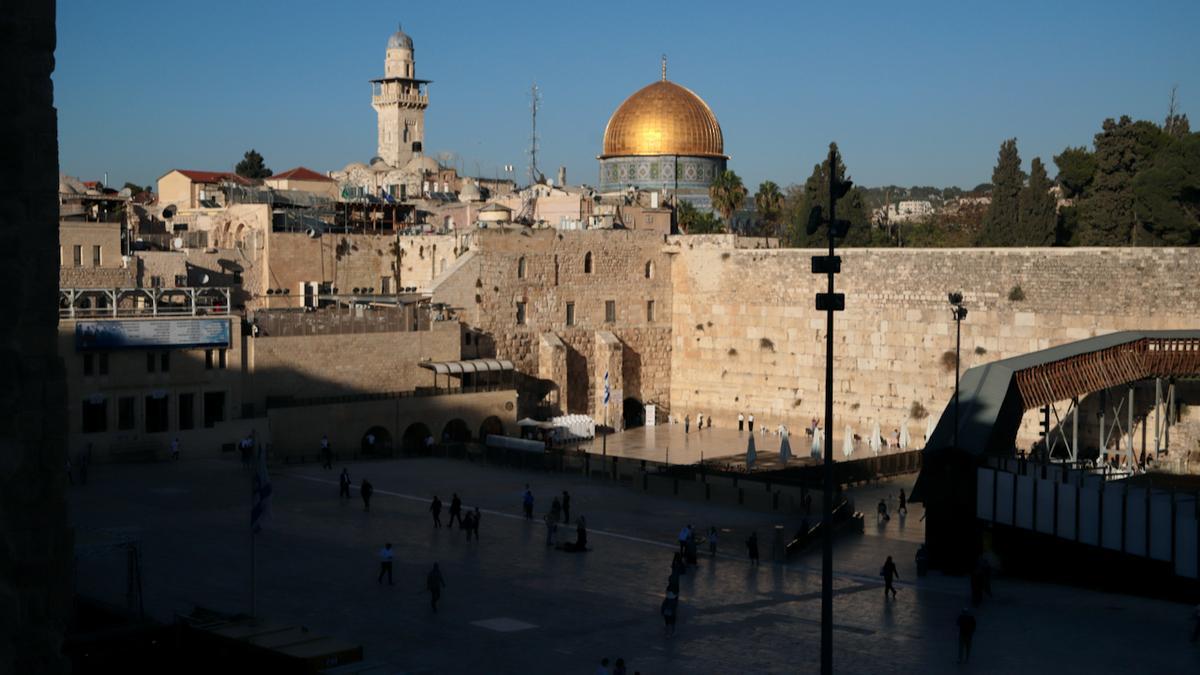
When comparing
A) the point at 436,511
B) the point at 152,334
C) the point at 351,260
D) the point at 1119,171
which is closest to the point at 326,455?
the point at 152,334

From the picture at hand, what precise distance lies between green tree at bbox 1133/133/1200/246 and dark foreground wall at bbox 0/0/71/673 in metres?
35.0

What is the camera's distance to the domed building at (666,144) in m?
58.3

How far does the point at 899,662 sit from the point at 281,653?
7.05 m

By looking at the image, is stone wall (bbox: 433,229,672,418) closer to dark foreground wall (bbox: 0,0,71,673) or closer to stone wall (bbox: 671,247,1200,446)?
stone wall (bbox: 671,247,1200,446)

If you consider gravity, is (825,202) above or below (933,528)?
above

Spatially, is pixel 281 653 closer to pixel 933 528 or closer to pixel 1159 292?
Answer: pixel 933 528

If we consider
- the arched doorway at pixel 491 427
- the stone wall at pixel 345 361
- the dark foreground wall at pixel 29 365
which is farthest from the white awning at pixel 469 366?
the dark foreground wall at pixel 29 365

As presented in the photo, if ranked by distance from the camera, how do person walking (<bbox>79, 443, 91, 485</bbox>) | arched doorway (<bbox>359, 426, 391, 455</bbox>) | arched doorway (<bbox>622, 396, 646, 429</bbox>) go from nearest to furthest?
person walking (<bbox>79, 443, 91, 485</bbox>) < arched doorway (<bbox>359, 426, 391, 455</bbox>) < arched doorway (<bbox>622, 396, 646, 429</bbox>)

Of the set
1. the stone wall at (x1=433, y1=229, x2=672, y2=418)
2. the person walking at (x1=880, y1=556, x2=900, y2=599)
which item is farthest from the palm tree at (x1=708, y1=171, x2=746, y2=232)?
the person walking at (x1=880, y1=556, x2=900, y2=599)

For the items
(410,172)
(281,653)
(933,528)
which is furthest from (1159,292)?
(410,172)

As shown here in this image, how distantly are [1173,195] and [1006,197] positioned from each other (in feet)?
24.4

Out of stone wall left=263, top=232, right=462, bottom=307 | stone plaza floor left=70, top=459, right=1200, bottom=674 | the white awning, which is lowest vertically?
stone plaza floor left=70, top=459, right=1200, bottom=674

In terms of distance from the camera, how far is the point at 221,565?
810 inches

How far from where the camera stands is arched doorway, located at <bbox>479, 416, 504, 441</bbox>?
37125mm
